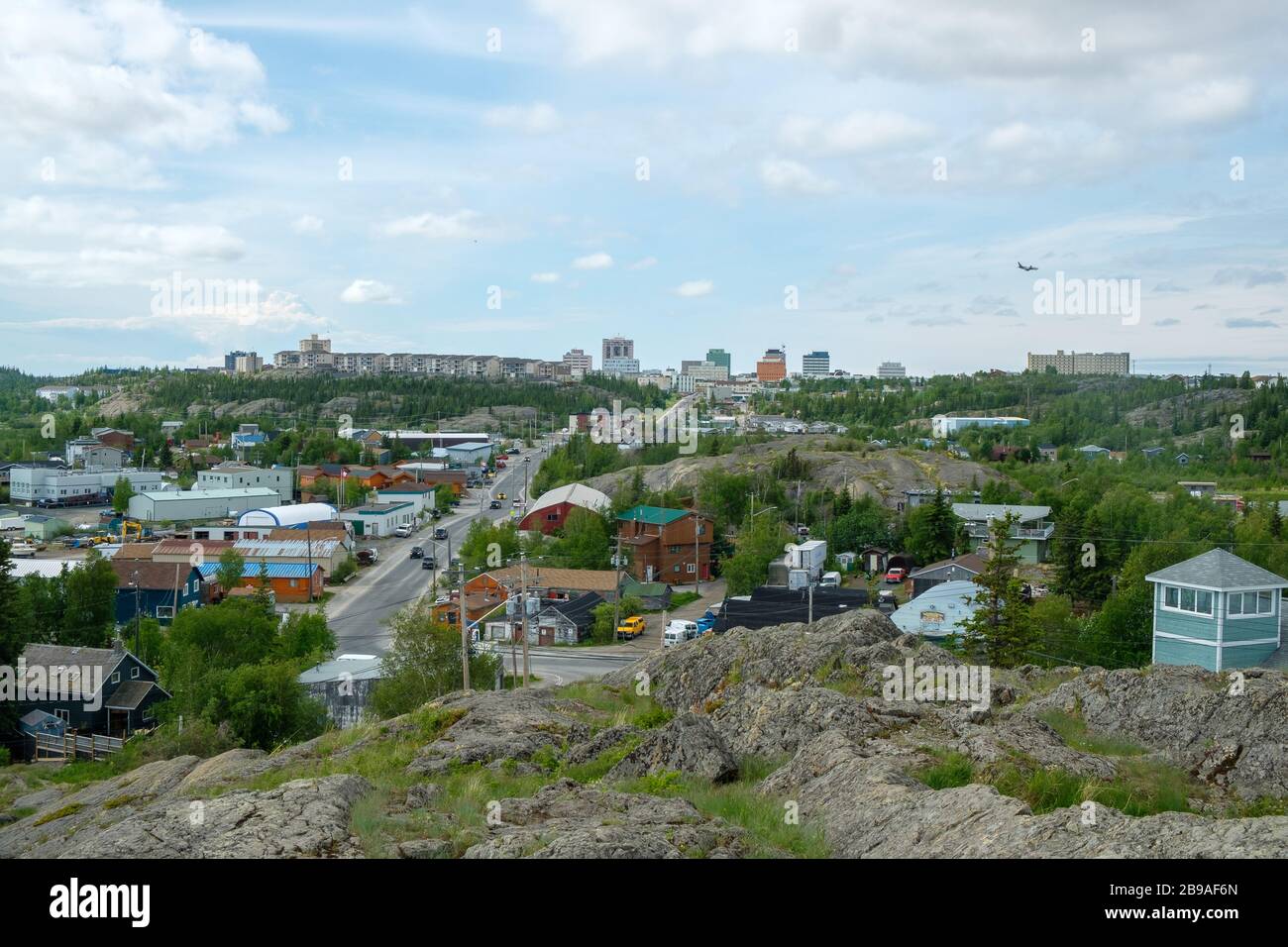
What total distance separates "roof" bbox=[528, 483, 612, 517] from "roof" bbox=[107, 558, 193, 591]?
16789 millimetres

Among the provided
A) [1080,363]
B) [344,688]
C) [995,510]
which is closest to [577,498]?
[995,510]

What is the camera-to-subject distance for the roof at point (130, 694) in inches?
838

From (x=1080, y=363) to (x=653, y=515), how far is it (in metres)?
110

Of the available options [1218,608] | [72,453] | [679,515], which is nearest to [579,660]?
[679,515]

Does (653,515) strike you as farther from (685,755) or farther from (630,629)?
(685,755)

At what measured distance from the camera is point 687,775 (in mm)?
7254

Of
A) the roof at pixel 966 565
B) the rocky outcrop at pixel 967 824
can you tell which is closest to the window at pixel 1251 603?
the rocky outcrop at pixel 967 824

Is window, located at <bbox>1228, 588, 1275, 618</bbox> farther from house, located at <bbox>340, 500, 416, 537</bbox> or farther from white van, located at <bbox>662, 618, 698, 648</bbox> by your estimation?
house, located at <bbox>340, 500, 416, 537</bbox>

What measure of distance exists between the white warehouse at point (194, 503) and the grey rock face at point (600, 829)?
50234 millimetres

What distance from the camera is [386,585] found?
123 ft
